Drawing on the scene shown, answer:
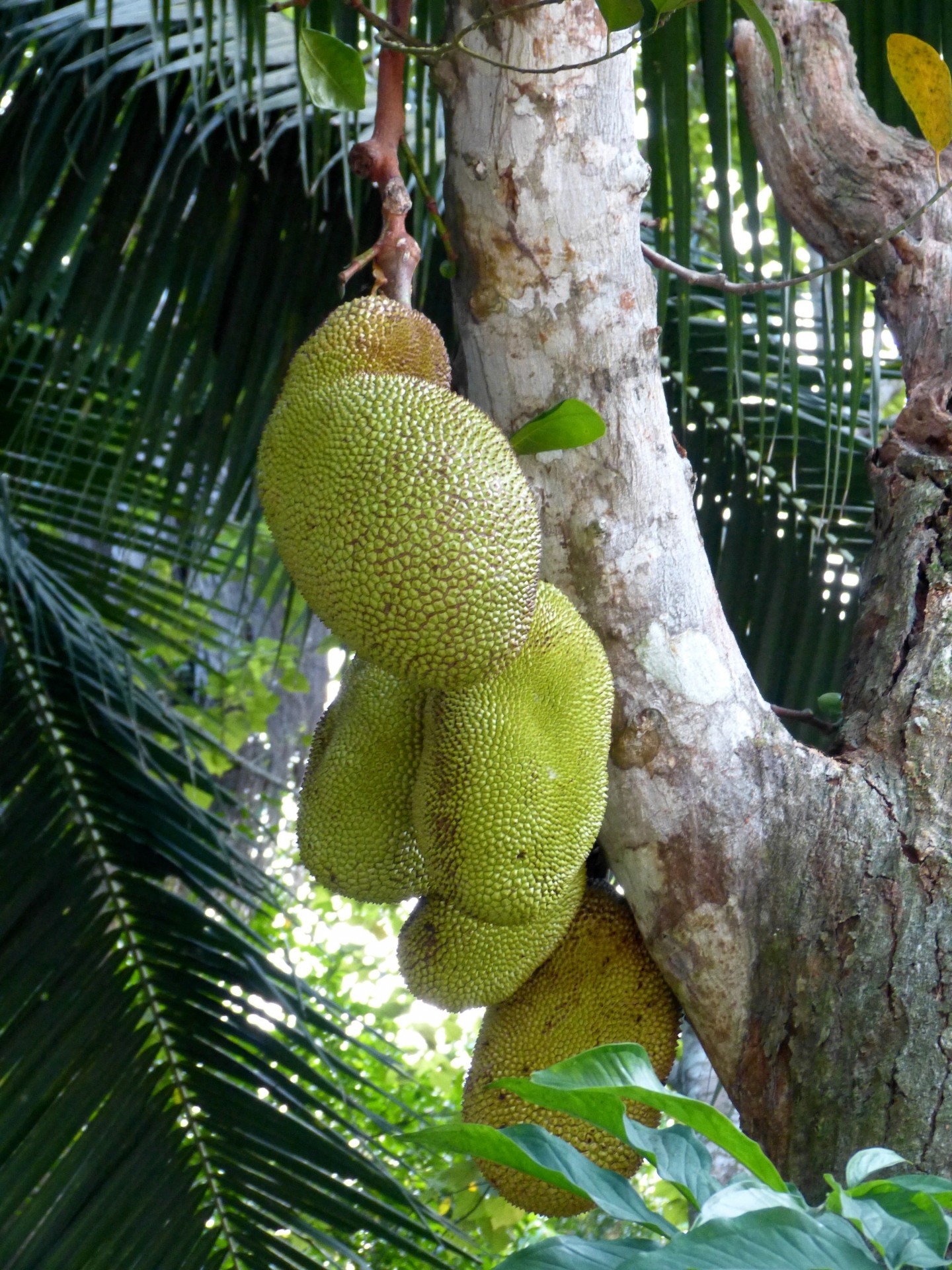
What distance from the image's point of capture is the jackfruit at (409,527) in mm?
928

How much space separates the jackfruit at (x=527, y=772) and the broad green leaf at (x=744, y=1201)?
50 cm

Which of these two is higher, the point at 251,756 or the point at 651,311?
the point at 651,311

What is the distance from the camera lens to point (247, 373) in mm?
1975

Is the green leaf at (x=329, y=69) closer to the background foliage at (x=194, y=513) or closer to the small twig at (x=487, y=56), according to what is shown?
the small twig at (x=487, y=56)

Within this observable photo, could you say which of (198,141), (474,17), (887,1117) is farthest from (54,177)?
(887,1117)

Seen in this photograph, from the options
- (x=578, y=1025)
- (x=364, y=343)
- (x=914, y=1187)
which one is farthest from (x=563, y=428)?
(x=914, y=1187)

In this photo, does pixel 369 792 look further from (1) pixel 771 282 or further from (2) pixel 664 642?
(1) pixel 771 282

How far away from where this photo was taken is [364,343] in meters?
1.06

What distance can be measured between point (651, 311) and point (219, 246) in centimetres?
105

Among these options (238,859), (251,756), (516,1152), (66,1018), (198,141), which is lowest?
(251,756)

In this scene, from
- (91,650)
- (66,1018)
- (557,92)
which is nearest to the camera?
(557,92)

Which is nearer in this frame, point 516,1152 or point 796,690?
point 516,1152

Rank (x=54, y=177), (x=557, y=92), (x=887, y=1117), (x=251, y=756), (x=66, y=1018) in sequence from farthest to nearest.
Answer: (x=251, y=756)
(x=54, y=177)
(x=66, y=1018)
(x=557, y=92)
(x=887, y=1117)

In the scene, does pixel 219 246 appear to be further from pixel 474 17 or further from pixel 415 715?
pixel 415 715
